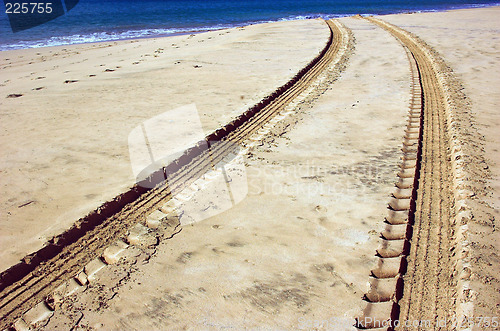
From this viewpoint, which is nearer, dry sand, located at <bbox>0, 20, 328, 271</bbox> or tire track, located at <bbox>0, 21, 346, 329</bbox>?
tire track, located at <bbox>0, 21, 346, 329</bbox>

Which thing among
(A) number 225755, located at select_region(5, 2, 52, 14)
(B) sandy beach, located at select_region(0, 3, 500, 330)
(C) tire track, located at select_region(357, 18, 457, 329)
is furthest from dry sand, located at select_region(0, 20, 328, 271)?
(A) number 225755, located at select_region(5, 2, 52, 14)

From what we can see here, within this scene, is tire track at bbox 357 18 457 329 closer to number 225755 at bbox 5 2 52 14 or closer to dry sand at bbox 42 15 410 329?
dry sand at bbox 42 15 410 329

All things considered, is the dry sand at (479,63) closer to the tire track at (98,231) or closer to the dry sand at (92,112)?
the tire track at (98,231)

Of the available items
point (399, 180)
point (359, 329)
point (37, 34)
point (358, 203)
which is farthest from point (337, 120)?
point (37, 34)

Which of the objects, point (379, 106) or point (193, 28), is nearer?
point (379, 106)

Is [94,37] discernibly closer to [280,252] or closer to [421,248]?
[280,252]

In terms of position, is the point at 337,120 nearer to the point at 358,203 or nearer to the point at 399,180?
the point at 399,180
